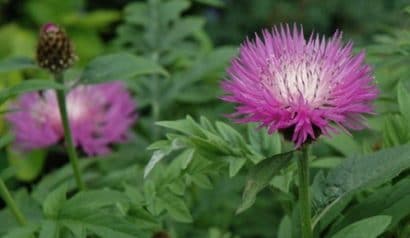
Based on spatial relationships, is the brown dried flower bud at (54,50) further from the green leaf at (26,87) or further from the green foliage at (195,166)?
the green leaf at (26,87)

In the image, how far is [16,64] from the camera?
1.42 meters

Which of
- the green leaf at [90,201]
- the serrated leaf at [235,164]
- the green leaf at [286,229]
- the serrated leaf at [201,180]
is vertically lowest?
the green leaf at [90,201]

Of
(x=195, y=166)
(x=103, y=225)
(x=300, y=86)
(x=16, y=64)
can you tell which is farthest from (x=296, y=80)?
(x=16, y=64)

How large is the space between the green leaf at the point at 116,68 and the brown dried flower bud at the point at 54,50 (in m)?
0.07

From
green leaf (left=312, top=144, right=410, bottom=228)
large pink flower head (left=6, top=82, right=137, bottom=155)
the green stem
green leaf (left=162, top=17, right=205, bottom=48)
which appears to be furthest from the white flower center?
green leaf (left=162, top=17, right=205, bottom=48)

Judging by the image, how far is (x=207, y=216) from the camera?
1.87 meters

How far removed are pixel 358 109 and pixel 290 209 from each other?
0.27 meters

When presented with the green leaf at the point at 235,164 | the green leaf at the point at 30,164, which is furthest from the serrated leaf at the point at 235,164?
the green leaf at the point at 30,164

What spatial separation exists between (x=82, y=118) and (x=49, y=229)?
0.80 m

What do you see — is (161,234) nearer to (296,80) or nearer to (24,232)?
(24,232)

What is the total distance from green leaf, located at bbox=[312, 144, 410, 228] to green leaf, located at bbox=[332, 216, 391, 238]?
0.17 feet

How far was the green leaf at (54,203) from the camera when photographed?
45.5 inches

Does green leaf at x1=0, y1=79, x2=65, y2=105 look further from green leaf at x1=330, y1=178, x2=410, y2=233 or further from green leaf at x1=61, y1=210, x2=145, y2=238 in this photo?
green leaf at x1=330, y1=178, x2=410, y2=233

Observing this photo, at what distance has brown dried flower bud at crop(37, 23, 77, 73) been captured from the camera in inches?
57.0
